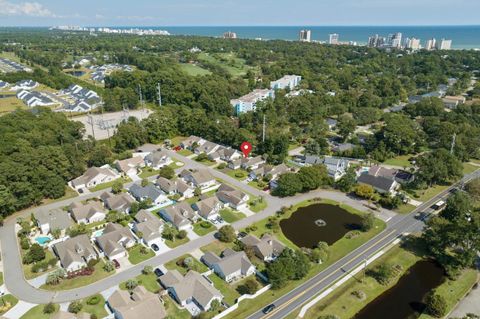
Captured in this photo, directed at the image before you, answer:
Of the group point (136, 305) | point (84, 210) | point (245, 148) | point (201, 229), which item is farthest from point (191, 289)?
point (245, 148)

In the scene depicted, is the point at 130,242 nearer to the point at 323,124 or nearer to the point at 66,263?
the point at 66,263

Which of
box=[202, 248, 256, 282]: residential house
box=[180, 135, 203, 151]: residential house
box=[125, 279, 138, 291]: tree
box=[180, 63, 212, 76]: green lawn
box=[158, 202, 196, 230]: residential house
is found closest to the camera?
box=[125, 279, 138, 291]: tree

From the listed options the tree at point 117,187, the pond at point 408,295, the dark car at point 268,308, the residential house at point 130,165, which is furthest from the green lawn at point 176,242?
the residential house at point 130,165

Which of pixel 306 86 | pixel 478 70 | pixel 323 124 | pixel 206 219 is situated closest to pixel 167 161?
pixel 206 219

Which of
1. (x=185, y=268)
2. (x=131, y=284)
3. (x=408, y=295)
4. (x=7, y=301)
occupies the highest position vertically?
(x=131, y=284)

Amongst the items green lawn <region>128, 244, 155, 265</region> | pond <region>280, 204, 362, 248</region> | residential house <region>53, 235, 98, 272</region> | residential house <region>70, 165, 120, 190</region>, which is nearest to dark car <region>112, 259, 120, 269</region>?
green lawn <region>128, 244, 155, 265</region>

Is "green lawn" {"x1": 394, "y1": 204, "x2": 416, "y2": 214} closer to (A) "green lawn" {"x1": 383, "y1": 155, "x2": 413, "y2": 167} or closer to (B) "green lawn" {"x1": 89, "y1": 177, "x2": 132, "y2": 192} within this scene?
(A) "green lawn" {"x1": 383, "y1": 155, "x2": 413, "y2": 167}

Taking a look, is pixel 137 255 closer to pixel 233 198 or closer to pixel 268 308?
pixel 233 198

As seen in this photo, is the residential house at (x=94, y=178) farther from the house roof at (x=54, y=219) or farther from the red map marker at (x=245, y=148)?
the red map marker at (x=245, y=148)
